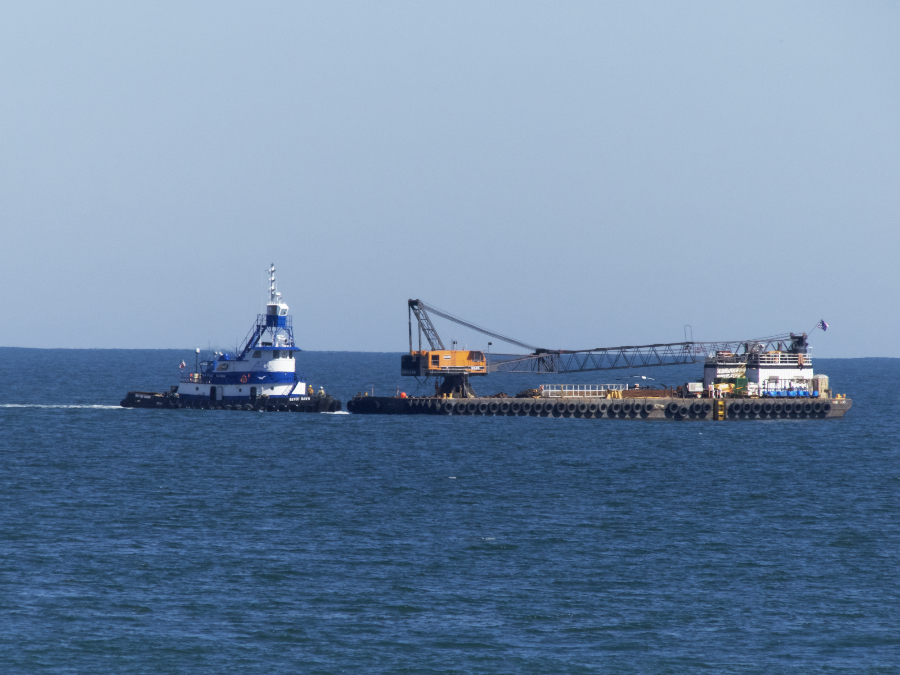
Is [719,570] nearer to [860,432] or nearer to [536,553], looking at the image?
[536,553]

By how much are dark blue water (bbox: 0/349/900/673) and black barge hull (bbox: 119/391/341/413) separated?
18440 millimetres

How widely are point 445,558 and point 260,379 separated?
61.8 meters

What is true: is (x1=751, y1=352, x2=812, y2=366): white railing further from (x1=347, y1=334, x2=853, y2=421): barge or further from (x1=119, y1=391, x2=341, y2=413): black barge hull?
(x1=119, y1=391, x2=341, y2=413): black barge hull

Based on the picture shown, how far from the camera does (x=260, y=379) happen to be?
349ft

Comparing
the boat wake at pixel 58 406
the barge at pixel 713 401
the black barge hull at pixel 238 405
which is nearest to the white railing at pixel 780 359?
the barge at pixel 713 401

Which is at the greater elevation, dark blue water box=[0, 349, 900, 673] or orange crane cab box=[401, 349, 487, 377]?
orange crane cab box=[401, 349, 487, 377]

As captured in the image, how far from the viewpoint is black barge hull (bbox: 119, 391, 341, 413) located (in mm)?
106750

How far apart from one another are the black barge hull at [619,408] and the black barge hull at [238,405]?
14.2 ft

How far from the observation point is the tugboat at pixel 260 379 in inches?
4144

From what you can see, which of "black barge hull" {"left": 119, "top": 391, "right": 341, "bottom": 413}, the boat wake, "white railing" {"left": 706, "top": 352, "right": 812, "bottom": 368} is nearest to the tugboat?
"black barge hull" {"left": 119, "top": 391, "right": 341, "bottom": 413}

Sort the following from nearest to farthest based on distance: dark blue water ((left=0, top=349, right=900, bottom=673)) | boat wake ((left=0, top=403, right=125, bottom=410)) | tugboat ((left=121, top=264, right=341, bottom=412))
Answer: dark blue water ((left=0, top=349, right=900, bottom=673)), tugboat ((left=121, top=264, right=341, bottom=412)), boat wake ((left=0, top=403, right=125, bottom=410))

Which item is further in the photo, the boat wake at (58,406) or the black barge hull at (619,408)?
the boat wake at (58,406)

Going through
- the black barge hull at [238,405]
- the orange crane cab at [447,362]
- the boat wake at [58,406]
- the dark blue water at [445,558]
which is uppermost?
the orange crane cab at [447,362]

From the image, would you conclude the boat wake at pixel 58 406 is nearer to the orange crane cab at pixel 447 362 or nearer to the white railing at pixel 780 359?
the orange crane cab at pixel 447 362
